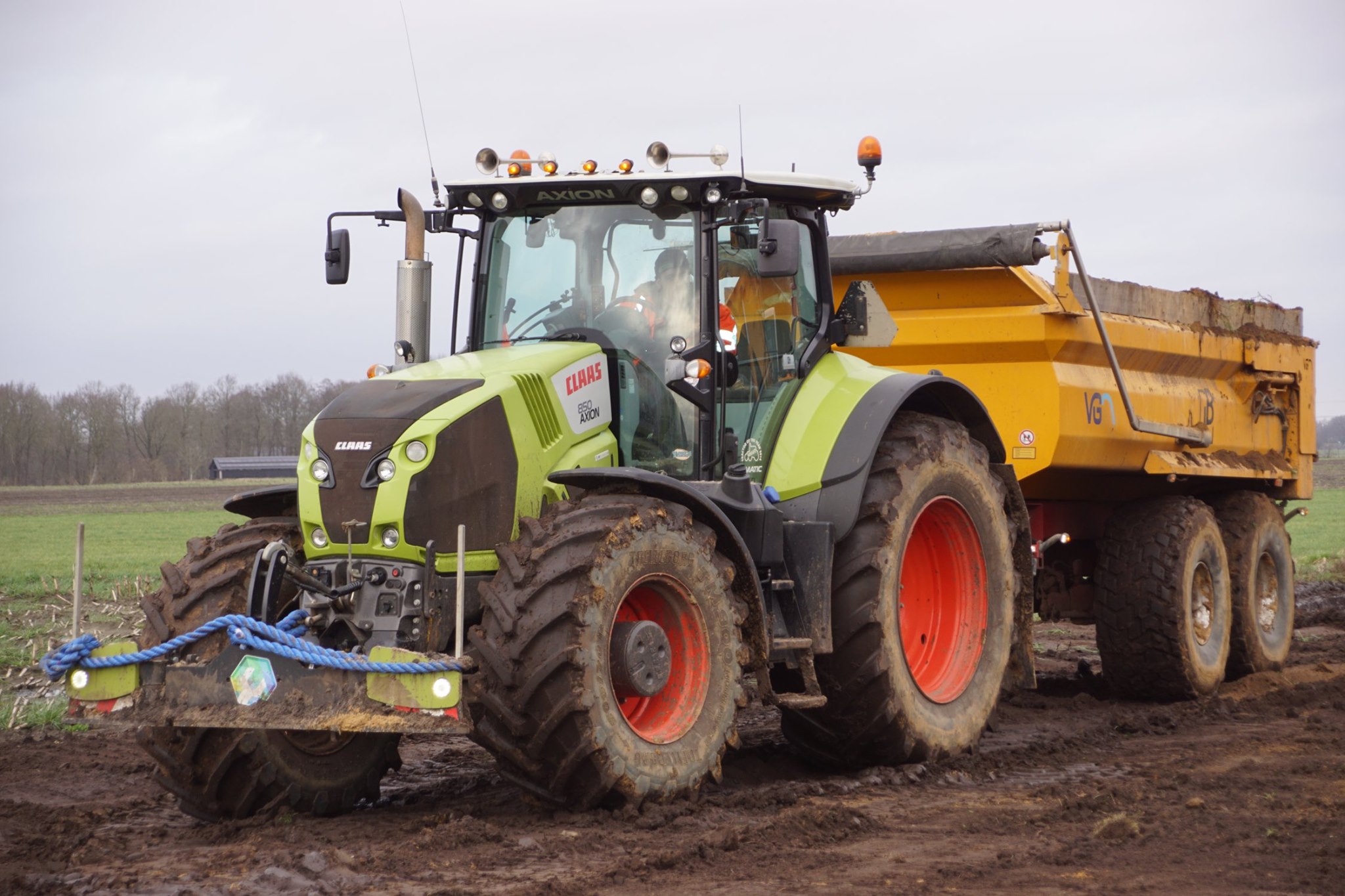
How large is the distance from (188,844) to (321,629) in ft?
3.13

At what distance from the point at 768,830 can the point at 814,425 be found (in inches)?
91.4

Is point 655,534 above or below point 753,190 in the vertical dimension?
below

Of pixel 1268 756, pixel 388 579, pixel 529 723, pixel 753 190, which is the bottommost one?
pixel 1268 756

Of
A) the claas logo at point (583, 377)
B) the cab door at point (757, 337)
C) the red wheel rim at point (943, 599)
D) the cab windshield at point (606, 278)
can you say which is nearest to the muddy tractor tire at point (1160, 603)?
the red wheel rim at point (943, 599)

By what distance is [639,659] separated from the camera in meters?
5.72

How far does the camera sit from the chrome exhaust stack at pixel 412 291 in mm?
7117

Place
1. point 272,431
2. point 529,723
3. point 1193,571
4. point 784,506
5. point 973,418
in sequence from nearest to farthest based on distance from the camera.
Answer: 1. point 529,723
2. point 784,506
3. point 973,418
4. point 1193,571
5. point 272,431

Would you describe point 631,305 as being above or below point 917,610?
above

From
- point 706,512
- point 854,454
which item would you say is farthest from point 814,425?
point 706,512

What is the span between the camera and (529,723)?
5.33 metres

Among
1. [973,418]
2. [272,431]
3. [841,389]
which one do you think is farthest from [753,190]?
[272,431]

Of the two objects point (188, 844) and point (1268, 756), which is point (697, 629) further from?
point (1268, 756)

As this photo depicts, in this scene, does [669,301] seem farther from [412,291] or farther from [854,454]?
[412,291]

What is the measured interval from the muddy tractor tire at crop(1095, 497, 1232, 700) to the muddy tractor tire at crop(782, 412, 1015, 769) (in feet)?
7.93
